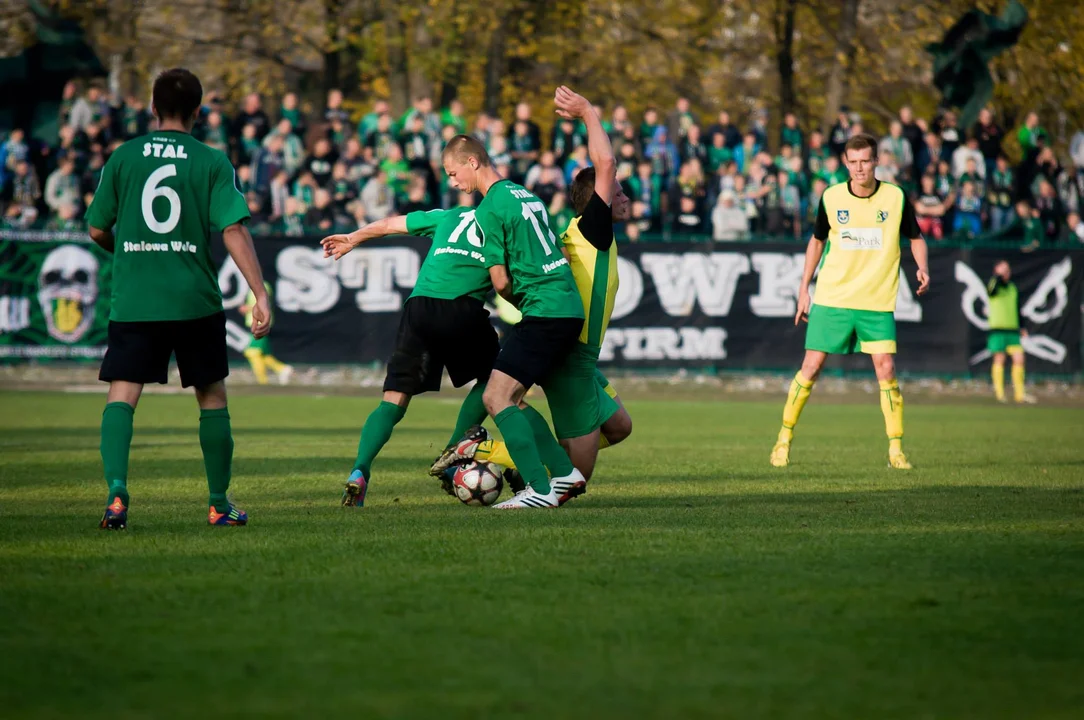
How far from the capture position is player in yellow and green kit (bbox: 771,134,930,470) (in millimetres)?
12219

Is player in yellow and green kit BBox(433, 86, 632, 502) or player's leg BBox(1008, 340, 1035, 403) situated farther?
player's leg BBox(1008, 340, 1035, 403)

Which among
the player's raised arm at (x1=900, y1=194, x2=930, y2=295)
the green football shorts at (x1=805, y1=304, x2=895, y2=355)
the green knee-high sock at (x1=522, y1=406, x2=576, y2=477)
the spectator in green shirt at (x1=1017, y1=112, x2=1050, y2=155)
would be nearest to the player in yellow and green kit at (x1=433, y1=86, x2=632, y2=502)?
the green knee-high sock at (x1=522, y1=406, x2=576, y2=477)

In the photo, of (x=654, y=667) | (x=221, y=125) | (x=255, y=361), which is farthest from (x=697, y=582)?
(x=221, y=125)

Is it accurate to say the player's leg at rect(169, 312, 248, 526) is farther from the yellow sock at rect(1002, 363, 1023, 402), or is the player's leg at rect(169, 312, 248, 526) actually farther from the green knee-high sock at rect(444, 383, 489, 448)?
the yellow sock at rect(1002, 363, 1023, 402)

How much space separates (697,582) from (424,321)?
3.30 meters

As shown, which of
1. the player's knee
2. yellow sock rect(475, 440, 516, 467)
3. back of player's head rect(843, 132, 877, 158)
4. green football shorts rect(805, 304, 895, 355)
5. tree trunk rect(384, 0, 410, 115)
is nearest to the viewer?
yellow sock rect(475, 440, 516, 467)

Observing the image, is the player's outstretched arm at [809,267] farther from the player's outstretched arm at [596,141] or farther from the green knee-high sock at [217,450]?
the green knee-high sock at [217,450]

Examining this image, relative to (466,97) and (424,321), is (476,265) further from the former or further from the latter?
(466,97)

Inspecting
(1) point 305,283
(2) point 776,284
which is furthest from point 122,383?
(2) point 776,284

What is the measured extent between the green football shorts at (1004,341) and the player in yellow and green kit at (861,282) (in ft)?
40.4

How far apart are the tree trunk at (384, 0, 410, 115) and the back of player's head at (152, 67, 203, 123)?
25.9 meters

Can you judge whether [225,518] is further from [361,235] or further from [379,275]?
[379,275]

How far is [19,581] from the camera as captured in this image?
609 centimetres

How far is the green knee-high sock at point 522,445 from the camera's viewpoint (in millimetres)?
8711
